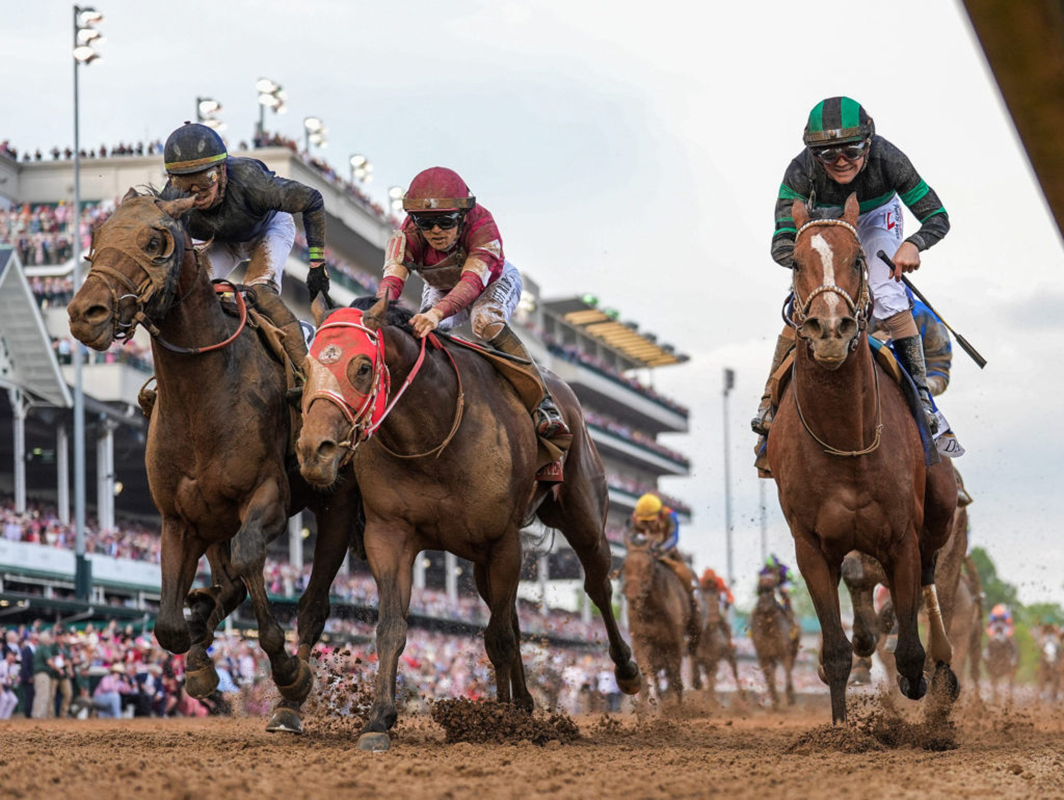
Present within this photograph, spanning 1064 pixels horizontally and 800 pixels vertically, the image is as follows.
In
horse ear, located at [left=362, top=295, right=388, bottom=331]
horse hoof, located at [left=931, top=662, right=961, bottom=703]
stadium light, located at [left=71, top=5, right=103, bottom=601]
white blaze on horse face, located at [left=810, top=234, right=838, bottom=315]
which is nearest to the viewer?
white blaze on horse face, located at [left=810, top=234, right=838, bottom=315]

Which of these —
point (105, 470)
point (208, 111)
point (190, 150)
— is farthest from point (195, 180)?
point (208, 111)

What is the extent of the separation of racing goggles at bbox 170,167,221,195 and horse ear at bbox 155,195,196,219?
2.40 ft

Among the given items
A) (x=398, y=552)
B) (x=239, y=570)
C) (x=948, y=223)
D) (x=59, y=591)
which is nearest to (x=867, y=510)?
(x=948, y=223)

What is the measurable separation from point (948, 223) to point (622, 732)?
4149 mm

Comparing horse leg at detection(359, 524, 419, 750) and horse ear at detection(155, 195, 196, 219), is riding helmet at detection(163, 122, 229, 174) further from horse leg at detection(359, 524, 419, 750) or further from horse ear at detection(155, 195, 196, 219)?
horse leg at detection(359, 524, 419, 750)

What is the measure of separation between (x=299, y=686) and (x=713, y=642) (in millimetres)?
14052

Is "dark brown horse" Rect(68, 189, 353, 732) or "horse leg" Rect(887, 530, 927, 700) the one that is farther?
"horse leg" Rect(887, 530, 927, 700)

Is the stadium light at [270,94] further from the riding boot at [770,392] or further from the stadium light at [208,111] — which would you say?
the riding boot at [770,392]

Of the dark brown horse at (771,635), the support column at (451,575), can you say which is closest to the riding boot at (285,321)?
the dark brown horse at (771,635)

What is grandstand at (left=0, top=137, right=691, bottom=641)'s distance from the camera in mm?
27125

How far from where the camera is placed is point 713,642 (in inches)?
843

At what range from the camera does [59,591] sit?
27969mm

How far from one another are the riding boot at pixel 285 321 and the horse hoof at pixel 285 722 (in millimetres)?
2010

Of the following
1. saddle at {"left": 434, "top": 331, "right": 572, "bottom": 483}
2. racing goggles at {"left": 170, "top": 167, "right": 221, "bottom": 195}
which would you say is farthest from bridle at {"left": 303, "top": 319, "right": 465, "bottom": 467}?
racing goggles at {"left": 170, "top": 167, "right": 221, "bottom": 195}
